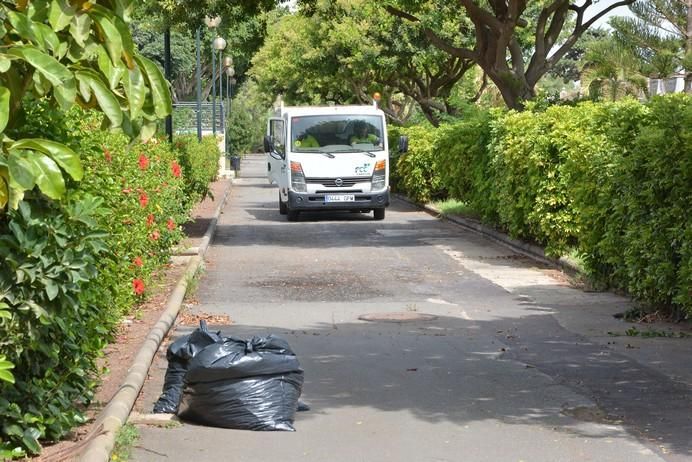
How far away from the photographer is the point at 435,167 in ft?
108

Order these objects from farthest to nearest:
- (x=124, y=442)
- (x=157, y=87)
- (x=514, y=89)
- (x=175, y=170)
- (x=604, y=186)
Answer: (x=514, y=89) → (x=175, y=170) → (x=604, y=186) → (x=124, y=442) → (x=157, y=87)

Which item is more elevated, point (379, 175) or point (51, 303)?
point (51, 303)

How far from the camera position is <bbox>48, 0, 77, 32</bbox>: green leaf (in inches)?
184

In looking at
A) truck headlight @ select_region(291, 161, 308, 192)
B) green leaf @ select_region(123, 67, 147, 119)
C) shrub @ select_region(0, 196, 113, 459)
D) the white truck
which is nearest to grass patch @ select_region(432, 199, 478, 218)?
the white truck

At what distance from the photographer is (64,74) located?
14.9 ft

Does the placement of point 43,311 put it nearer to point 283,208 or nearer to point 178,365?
point 178,365

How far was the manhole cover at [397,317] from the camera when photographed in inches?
520

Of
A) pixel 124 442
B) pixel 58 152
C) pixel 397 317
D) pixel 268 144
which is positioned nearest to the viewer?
pixel 58 152

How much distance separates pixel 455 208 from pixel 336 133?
3409mm

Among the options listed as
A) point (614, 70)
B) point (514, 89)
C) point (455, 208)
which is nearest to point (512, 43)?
point (514, 89)

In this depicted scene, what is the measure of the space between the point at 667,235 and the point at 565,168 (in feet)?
19.8

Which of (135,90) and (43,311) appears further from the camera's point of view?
(43,311)

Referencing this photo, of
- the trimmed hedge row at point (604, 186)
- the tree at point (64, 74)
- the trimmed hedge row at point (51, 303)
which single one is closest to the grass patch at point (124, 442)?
the trimmed hedge row at point (51, 303)

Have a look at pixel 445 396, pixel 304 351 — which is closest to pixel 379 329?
pixel 304 351
